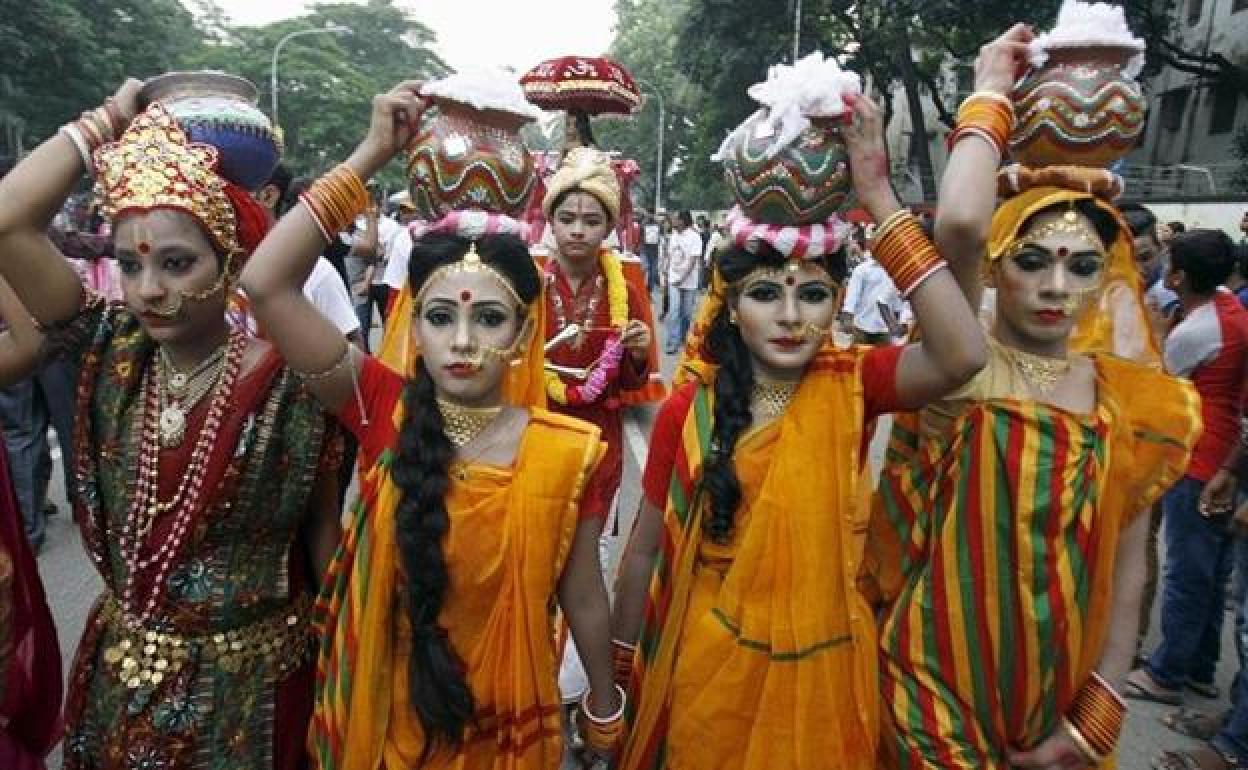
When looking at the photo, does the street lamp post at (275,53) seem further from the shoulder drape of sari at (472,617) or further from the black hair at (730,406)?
the shoulder drape of sari at (472,617)

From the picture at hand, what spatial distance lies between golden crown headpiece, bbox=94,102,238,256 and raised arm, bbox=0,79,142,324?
93mm

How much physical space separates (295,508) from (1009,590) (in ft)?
5.46

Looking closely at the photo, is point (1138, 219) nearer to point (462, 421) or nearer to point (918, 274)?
point (918, 274)

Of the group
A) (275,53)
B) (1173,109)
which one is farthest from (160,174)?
(275,53)

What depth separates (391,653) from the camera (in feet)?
6.51

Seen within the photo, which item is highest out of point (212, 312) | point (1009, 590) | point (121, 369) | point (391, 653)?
point (212, 312)

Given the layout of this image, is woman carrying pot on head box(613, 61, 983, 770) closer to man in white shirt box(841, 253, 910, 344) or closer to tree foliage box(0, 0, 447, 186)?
man in white shirt box(841, 253, 910, 344)

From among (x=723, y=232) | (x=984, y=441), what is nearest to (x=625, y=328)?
(x=723, y=232)

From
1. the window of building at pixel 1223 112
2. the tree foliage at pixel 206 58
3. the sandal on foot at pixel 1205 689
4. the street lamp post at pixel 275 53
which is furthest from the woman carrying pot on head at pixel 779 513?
the street lamp post at pixel 275 53

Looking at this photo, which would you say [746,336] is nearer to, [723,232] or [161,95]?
[723,232]

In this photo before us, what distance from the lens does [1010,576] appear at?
2.11 meters

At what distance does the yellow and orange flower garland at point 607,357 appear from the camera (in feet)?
12.4

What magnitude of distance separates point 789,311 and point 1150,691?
3157 mm

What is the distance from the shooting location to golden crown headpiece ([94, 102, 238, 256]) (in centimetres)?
188
